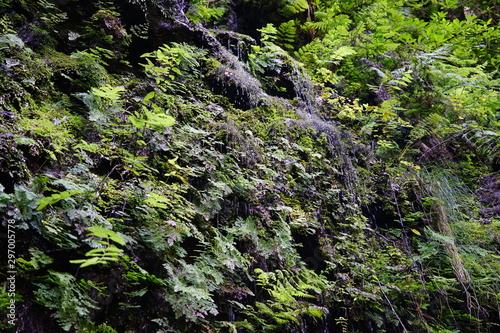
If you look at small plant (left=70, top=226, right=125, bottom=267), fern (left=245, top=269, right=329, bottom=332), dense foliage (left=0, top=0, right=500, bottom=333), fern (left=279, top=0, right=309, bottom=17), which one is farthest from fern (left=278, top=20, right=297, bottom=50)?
small plant (left=70, top=226, right=125, bottom=267)

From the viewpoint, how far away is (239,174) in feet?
12.5

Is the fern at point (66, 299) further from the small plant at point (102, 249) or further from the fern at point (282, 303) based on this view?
the fern at point (282, 303)

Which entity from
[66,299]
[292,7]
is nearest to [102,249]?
[66,299]

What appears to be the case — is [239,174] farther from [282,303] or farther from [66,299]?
[66,299]

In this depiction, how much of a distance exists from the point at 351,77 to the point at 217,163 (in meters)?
4.66

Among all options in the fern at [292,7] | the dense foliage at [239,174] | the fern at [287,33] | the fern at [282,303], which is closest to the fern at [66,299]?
the dense foliage at [239,174]

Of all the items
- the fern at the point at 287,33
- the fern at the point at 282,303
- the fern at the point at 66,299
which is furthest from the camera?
the fern at the point at 287,33

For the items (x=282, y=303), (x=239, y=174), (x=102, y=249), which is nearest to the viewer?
(x=102, y=249)

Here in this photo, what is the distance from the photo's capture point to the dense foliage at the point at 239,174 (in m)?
2.33

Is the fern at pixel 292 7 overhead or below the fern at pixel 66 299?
overhead

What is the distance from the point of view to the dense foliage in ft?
7.65

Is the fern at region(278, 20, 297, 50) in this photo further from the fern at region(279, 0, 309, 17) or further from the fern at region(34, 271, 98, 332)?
Answer: the fern at region(34, 271, 98, 332)

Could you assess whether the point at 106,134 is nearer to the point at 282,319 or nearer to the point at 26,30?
Answer: the point at 26,30

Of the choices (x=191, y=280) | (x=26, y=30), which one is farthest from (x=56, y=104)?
(x=191, y=280)
